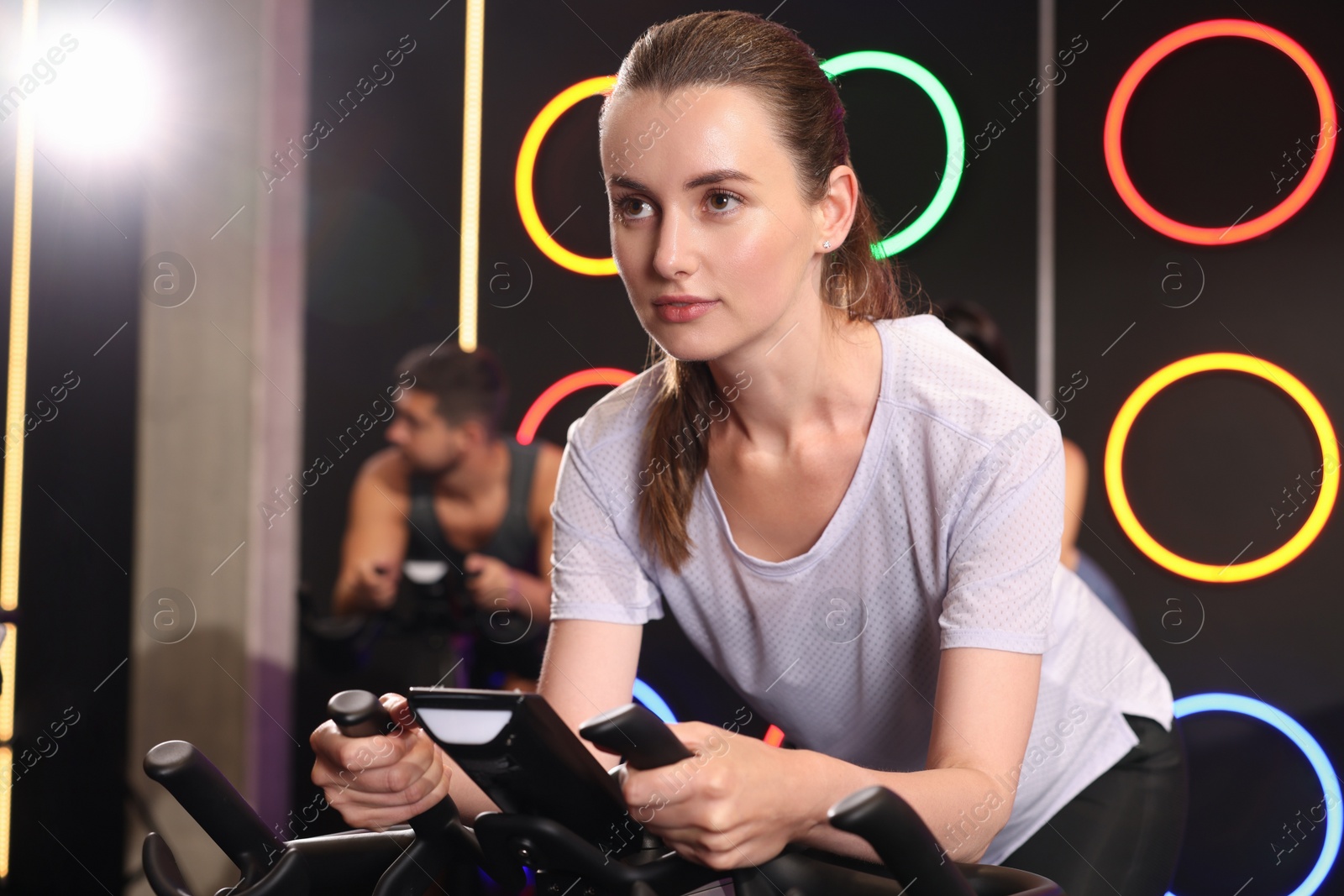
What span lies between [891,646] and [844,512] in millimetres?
167

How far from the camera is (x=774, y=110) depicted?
1155 mm

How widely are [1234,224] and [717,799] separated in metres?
2.13

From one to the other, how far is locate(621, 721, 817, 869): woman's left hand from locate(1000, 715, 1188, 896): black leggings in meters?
0.61

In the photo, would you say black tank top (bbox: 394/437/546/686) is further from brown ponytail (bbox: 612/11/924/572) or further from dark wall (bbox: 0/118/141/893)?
brown ponytail (bbox: 612/11/924/572)

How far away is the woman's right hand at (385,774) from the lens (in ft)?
2.85

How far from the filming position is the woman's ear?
1248 millimetres

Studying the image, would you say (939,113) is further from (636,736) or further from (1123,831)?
(636,736)

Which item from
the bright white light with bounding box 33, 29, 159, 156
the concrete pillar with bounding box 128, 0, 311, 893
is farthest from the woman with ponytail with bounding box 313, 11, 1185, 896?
the bright white light with bounding box 33, 29, 159, 156

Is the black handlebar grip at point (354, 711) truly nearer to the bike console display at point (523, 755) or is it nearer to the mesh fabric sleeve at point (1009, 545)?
the bike console display at point (523, 755)

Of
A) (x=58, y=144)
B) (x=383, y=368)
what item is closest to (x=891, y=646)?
(x=383, y=368)

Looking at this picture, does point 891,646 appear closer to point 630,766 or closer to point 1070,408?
point 630,766

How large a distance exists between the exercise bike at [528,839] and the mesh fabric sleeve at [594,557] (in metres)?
0.41

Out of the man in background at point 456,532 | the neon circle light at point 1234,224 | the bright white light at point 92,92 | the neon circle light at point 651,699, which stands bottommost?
the neon circle light at point 651,699

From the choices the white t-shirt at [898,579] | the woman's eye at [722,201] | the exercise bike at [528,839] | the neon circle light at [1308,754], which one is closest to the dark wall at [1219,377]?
the neon circle light at [1308,754]
